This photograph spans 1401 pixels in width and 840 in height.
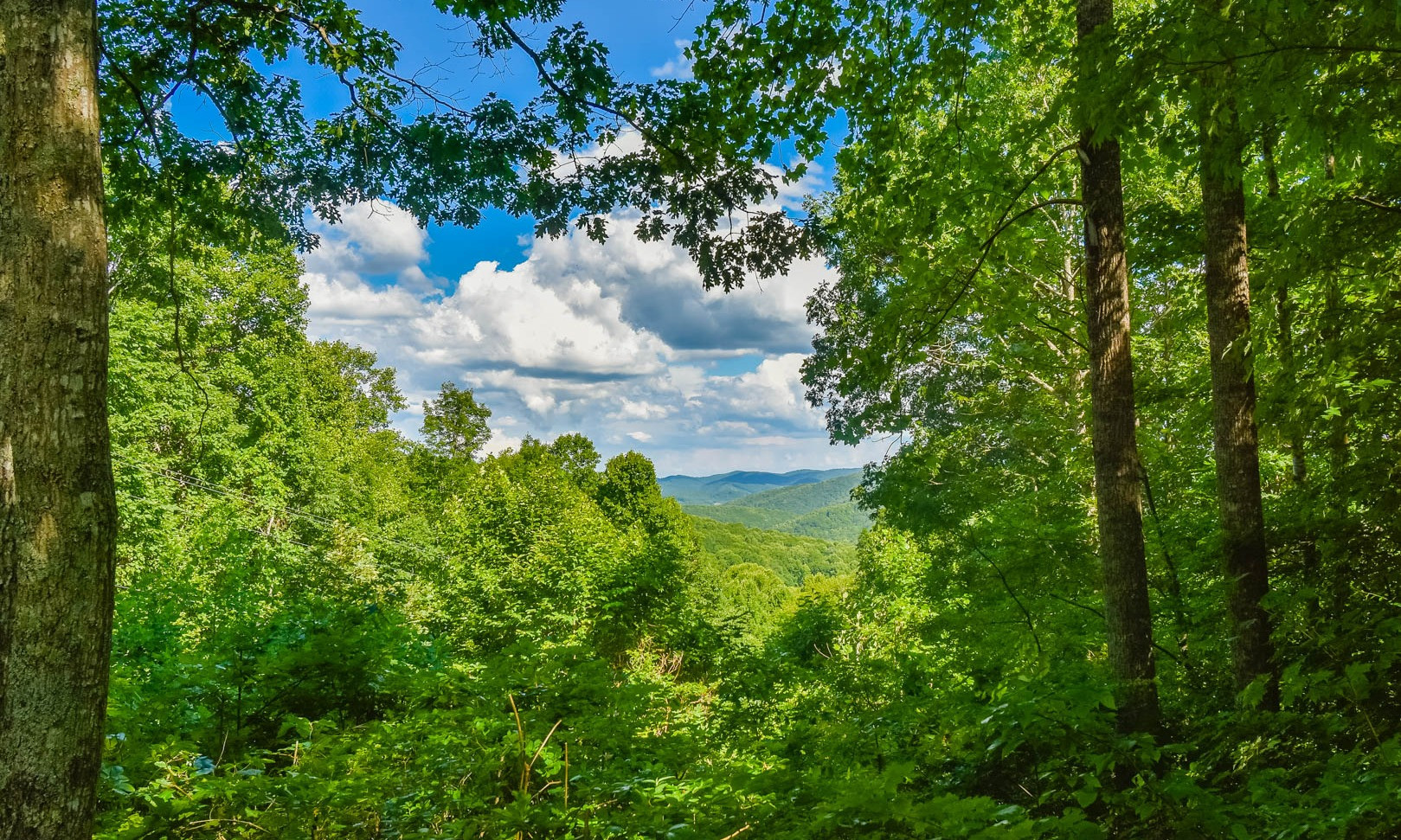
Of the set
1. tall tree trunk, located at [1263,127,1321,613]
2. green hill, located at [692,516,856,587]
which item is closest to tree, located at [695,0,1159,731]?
tall tree trunk, located at [1263,127,1321,613]

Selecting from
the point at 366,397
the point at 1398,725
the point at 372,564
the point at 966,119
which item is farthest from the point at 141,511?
the point at 1398,725

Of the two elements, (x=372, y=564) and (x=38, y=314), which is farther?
(x=372, y=564)

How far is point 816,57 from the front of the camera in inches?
173

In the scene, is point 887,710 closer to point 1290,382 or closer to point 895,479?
point 1290,382

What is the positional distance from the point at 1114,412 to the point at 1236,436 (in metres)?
0.82

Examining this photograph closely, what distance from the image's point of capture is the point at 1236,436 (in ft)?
14.5

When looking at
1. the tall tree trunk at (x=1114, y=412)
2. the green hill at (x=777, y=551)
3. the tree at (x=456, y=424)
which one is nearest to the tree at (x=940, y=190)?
the tall tree trunk at (x=1114, y=412)

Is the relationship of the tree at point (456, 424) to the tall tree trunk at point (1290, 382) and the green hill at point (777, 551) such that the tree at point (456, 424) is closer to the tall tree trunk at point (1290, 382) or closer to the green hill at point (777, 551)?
the tall tree trunk at point (1290, 382)

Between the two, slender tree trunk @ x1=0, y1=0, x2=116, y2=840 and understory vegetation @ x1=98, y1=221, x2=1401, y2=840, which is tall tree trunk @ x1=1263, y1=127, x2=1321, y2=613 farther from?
slender tree trunk @ x1=0, y1=0, x2=116, y2=840

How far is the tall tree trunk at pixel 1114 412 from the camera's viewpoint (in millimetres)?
4297

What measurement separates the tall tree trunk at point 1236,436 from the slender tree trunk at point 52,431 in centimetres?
544

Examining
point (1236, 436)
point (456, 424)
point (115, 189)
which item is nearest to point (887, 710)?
Result: point (1236, 436)

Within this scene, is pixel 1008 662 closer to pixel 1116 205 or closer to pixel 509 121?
pixel 1116 205

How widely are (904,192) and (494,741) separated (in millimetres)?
4304
